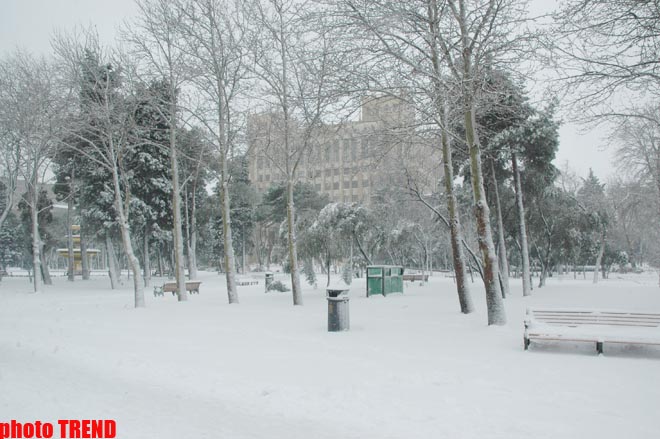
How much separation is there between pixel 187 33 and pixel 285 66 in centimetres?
432

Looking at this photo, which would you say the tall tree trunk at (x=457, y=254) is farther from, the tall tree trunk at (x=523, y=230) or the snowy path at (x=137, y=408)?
the snowy path at (x=137, y=408)

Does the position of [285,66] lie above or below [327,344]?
above

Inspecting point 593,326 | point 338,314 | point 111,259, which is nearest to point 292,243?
point 338,314

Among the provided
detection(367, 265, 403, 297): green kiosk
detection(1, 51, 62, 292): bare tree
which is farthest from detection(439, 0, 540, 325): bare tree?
detection(1, 51, 62, 292): bare tree

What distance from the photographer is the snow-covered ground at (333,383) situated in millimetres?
5059

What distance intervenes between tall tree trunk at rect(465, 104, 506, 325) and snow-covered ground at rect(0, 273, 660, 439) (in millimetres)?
461

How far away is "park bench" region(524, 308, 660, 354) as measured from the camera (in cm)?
778

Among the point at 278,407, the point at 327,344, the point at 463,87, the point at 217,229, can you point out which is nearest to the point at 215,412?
the point at 278,407

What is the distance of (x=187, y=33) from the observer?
18531 mm

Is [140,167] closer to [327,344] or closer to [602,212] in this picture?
[327,344]

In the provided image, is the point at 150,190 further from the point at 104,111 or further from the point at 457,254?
the point at 457,254

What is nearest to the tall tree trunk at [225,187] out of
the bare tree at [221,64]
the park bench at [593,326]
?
the bare tree at [221,64]

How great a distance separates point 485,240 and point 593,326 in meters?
3.05

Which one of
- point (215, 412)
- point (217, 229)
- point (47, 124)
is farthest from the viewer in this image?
point (217, 229)
